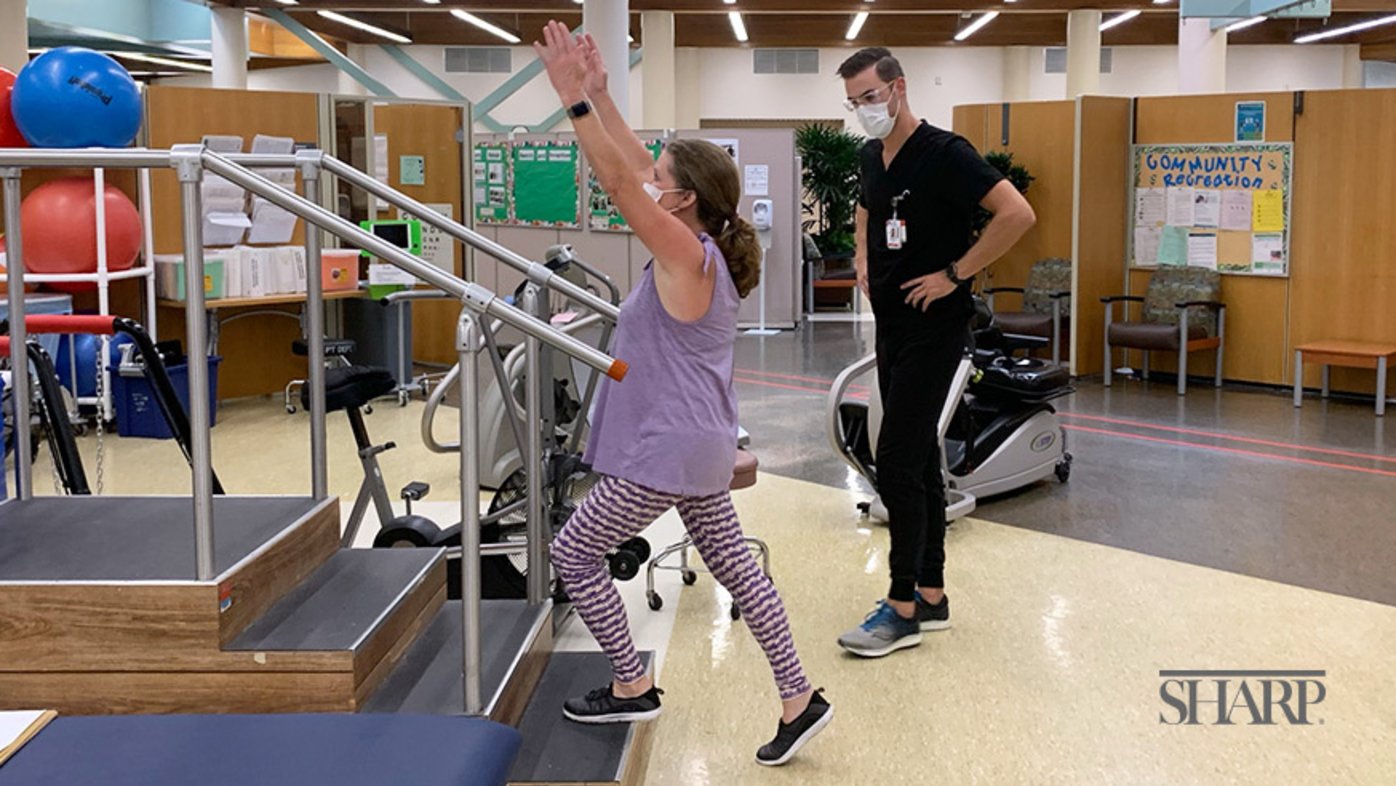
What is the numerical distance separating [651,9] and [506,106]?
21.2 ft

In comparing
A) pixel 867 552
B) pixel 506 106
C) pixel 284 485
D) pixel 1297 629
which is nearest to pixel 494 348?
pixel 867 552

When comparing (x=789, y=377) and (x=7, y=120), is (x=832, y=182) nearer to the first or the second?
(x=789, y=377)

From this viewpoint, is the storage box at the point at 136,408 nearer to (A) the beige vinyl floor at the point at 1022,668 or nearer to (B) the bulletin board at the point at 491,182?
(A) the beige vinyl floor at the point at 1022,668

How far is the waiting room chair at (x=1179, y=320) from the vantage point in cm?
865

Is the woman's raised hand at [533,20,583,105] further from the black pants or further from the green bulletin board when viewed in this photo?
the green bulletin board

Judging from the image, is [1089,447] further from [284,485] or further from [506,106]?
[506,106]

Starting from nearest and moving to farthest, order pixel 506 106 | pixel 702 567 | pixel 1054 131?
pixel 702 567 → pixel 1054 131 → pixel 506 106

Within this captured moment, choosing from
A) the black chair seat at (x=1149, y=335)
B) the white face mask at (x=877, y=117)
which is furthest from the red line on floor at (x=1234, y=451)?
the white face mask at (x=877, y=117)

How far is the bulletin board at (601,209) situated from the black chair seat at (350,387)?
22.9ft

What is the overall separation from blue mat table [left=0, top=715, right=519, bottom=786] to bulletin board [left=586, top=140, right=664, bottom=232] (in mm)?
8845

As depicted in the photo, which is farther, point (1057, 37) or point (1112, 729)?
point (1057, 37)

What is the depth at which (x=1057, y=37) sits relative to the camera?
1833 centimetres

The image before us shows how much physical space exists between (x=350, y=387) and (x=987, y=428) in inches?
111

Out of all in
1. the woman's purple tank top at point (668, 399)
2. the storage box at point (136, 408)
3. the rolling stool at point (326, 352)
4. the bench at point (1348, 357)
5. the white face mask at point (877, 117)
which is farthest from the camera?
the bench at point (1348, 357)
